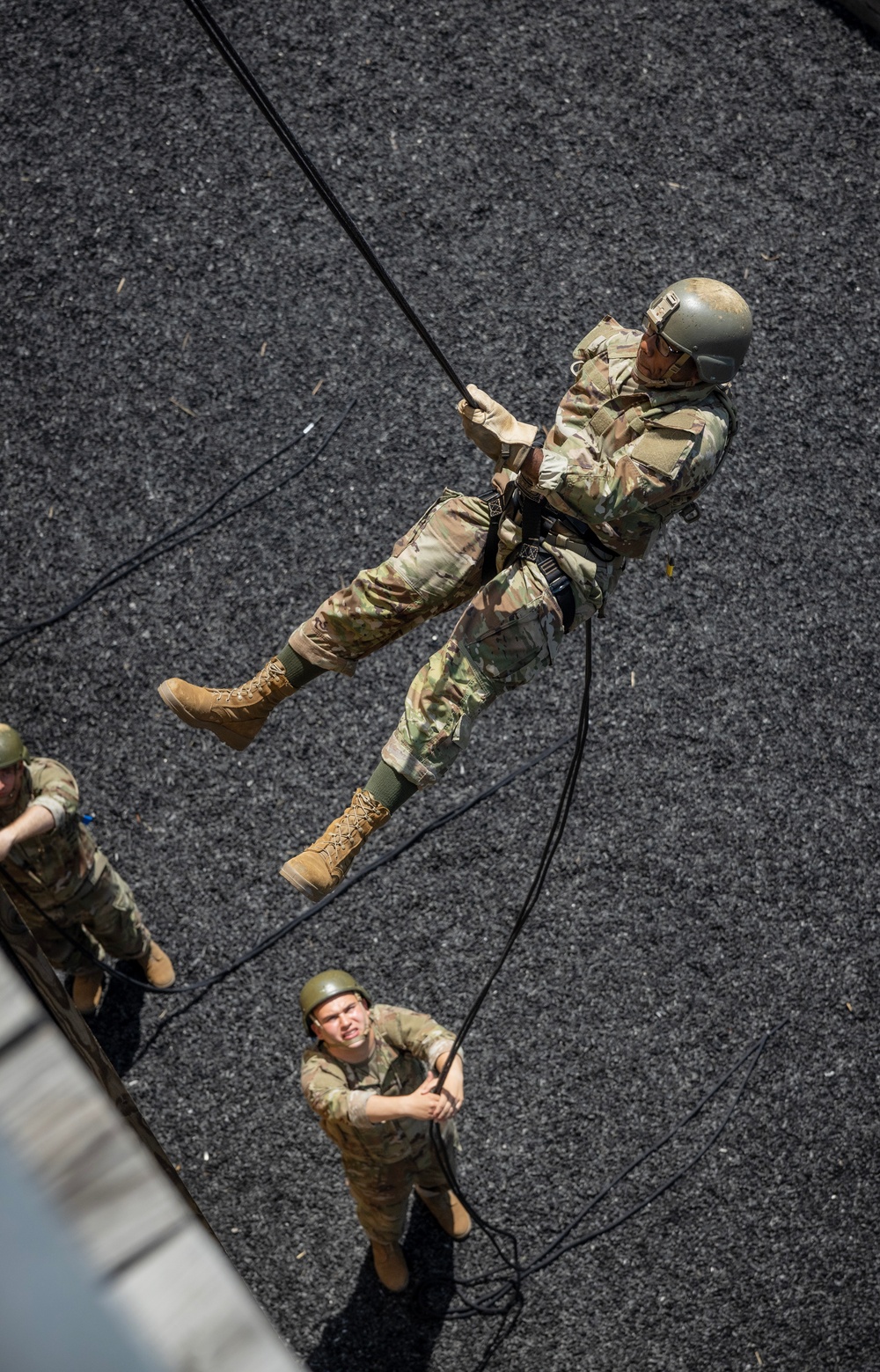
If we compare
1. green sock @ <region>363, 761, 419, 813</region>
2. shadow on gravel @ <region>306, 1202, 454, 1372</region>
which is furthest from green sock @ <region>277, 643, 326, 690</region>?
shadow on gravel @ <region>306, 1202, 454, 1372</region>

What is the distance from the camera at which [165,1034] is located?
5.44 meters

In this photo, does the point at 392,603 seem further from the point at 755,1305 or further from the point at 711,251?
the point at 755,1305

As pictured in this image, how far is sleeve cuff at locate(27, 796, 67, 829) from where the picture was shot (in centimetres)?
468

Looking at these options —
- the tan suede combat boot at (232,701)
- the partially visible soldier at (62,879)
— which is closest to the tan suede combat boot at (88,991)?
the partially visible soldier at (62,879)

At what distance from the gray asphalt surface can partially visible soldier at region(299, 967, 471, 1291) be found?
46 centimetres

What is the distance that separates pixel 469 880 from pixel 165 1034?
1.54m

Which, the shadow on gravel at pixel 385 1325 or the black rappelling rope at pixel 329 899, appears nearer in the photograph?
the shadow on gravel at pixel 385 1325

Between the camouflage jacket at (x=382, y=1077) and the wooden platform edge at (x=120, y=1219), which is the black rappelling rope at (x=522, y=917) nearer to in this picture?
the camouflage jacket at (x=382, y=1077)

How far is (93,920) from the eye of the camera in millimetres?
5145

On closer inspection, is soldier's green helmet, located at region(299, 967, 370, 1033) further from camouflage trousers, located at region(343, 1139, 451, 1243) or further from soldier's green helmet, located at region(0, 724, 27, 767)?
soldier's green helmet, located at region(0, 724, 27, 767)

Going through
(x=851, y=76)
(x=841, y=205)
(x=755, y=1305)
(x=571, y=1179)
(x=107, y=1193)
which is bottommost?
(x=755, y=1305)

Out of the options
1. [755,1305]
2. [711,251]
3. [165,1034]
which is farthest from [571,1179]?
[711,251]

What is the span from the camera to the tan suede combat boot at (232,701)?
3.62 meters

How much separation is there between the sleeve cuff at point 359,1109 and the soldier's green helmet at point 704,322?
278cm
